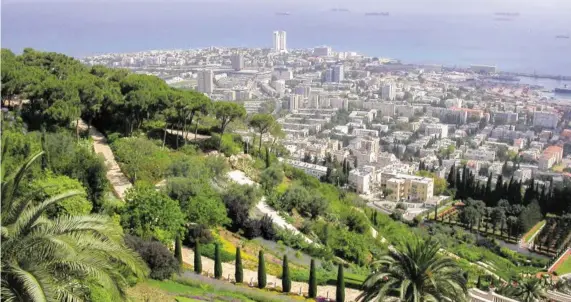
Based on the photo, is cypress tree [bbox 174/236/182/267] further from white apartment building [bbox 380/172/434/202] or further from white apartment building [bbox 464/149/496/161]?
white apartment building [bbox 464/149/496/161]

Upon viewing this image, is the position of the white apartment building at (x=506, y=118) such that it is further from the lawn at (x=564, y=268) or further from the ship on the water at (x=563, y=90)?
the lawn at (x=564, y=268)

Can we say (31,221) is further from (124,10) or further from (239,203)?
(124,10)

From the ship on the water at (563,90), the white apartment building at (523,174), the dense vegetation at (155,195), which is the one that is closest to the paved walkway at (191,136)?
the dense vegetation at (155,195)

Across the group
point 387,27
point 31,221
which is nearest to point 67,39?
point 31,221

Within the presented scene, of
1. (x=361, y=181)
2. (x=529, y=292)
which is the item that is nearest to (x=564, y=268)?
(x=529, y=292)

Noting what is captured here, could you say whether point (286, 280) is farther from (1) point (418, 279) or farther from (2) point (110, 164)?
(2) point (110, 164)
